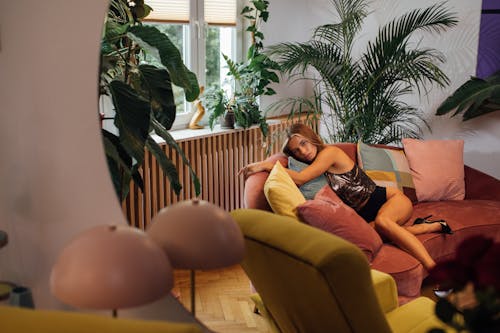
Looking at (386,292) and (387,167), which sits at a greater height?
(387,167)

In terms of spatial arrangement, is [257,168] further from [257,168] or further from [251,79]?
[251,79]

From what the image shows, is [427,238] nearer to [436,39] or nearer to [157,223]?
[436,39]

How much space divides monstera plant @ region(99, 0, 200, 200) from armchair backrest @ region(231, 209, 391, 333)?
592 mm

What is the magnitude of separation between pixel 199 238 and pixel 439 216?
2.33 meters

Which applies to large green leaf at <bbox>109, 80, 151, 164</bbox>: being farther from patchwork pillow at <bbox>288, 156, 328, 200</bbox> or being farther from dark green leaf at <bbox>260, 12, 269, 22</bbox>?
dark green leaf at <bbox>260, 12, 269, 22</bbox>

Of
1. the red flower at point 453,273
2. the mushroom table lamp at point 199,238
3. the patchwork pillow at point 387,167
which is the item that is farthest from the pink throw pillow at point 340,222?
the red flower at point 453,273

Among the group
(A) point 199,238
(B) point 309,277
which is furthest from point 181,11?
(A) point 199,238

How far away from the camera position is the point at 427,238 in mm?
3084

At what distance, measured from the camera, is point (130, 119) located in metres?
2.19

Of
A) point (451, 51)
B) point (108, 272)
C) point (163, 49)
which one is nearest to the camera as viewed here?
point (108, 272)

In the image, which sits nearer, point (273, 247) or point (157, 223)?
point (157, 223)

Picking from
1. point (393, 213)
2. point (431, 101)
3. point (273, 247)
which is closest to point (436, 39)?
point (431, 101)

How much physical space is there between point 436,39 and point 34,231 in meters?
3.29

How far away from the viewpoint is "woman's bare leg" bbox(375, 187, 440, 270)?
2.92 meters
